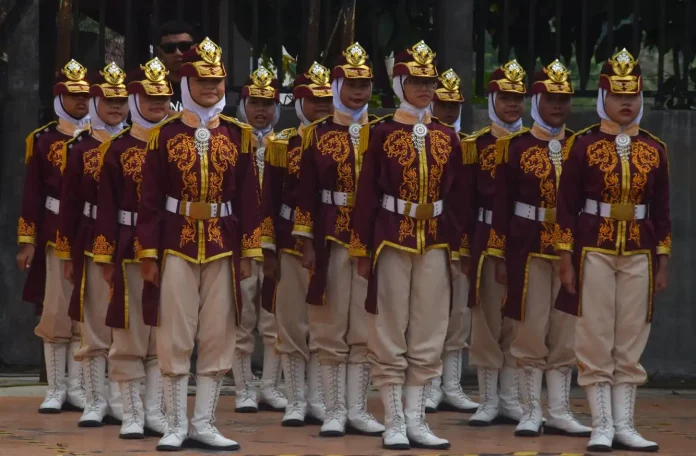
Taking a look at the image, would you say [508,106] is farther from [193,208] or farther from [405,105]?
[193,208]

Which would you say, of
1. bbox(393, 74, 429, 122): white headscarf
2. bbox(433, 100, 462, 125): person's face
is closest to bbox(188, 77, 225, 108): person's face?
bbox(393, 74, 429, 122): white headscarf

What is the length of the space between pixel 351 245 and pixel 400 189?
422 mm

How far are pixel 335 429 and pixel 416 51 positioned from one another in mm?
2202

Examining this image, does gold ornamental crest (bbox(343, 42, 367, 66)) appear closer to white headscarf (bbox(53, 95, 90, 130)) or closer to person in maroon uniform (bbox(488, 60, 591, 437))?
person in maroon uniform (bbox(488, 60, 591, 437))

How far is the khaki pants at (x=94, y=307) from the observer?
9852mm

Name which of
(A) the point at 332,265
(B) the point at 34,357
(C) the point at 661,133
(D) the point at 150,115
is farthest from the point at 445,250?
(B) the point at 34,357

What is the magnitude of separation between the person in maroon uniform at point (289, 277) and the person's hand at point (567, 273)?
180 centimetres

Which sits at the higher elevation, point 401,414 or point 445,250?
point 445,250

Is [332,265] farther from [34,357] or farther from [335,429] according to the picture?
[34,357]

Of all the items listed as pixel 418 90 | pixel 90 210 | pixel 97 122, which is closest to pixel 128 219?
pixel 90 210

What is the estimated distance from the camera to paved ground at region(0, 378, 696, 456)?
29.1 ft

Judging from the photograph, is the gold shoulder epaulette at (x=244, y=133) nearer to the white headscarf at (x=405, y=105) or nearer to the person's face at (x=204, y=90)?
the person's face at (x=204, y=90)

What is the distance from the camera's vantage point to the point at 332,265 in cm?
957

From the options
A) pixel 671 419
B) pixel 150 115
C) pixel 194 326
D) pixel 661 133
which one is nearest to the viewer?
pixel 194 326
